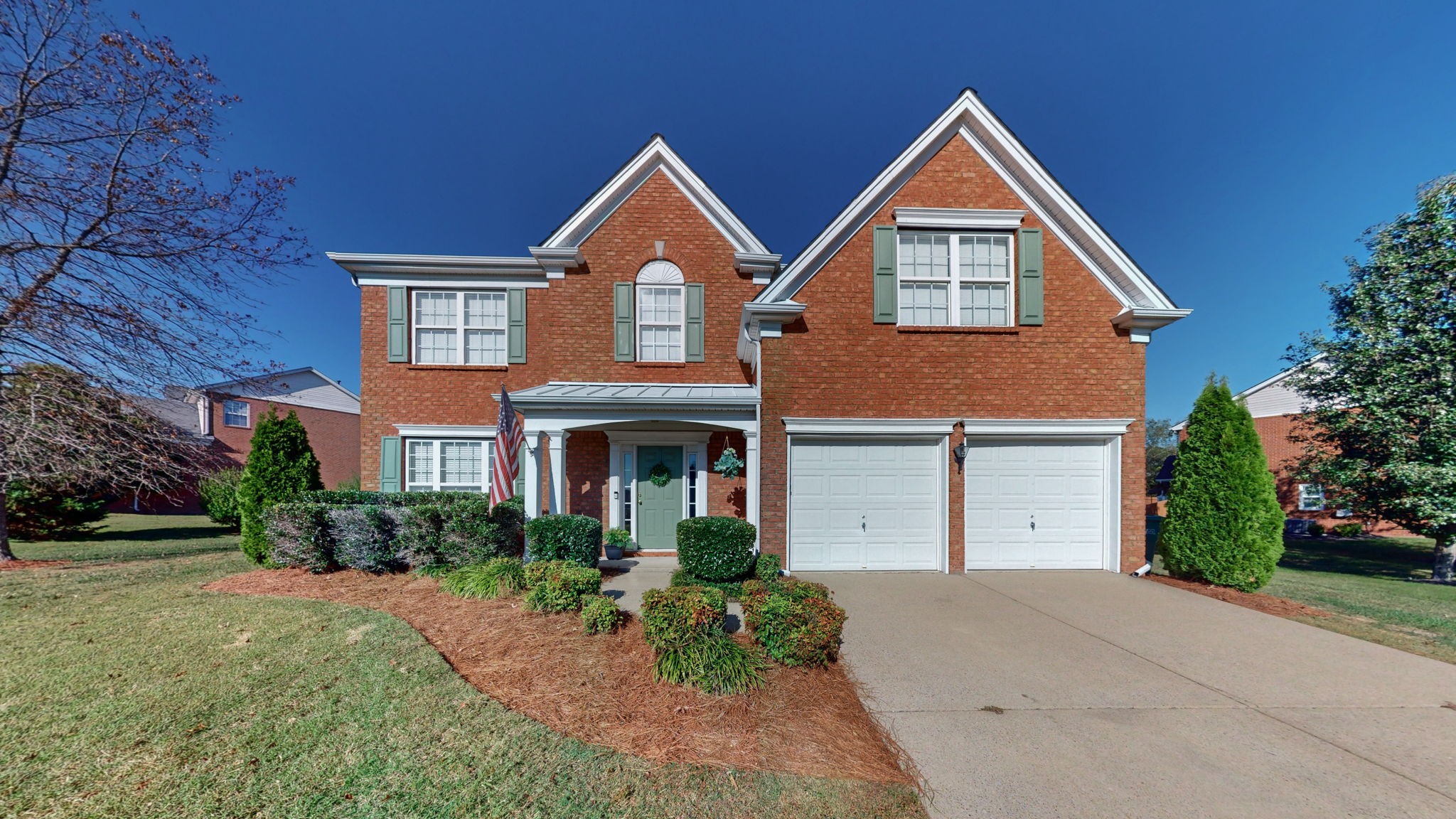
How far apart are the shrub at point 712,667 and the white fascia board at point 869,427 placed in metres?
4.46

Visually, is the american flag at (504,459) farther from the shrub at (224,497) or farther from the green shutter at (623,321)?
the shrub at (224,497)

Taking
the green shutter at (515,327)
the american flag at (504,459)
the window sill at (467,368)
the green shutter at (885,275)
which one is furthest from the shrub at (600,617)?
the window sill at (467,368)

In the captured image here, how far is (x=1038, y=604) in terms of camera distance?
21.7ft

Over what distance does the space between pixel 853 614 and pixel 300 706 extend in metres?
5.53

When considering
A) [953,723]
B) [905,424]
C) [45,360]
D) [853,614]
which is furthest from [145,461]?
[905,424]

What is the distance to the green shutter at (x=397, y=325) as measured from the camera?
1052cm

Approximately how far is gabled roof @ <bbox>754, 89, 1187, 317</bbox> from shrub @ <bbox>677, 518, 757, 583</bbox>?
3.96 meters

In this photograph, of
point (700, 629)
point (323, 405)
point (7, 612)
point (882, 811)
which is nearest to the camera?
point (882, 811)

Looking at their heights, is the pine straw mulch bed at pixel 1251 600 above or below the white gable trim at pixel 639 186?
below

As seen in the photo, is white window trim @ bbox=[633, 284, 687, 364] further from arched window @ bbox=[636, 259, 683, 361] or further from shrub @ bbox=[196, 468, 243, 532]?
shrub @ bbox=[196, 468, 243, 532]

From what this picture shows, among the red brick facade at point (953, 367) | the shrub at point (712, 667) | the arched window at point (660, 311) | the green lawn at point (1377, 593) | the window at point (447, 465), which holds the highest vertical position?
the arched window at point (660, 311)

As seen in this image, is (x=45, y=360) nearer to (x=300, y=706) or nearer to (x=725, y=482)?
(x=300, y=706)

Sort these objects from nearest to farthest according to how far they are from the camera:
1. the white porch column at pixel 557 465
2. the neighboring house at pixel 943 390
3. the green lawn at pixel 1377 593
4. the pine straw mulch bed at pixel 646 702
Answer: the pine straw mulch bed at pixel 646 702
the green lawn at pixel 1377 593
the neighboring house at pixel 943 390
the white porch column at pixel 557 465

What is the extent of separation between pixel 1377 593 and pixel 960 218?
32.6ft
